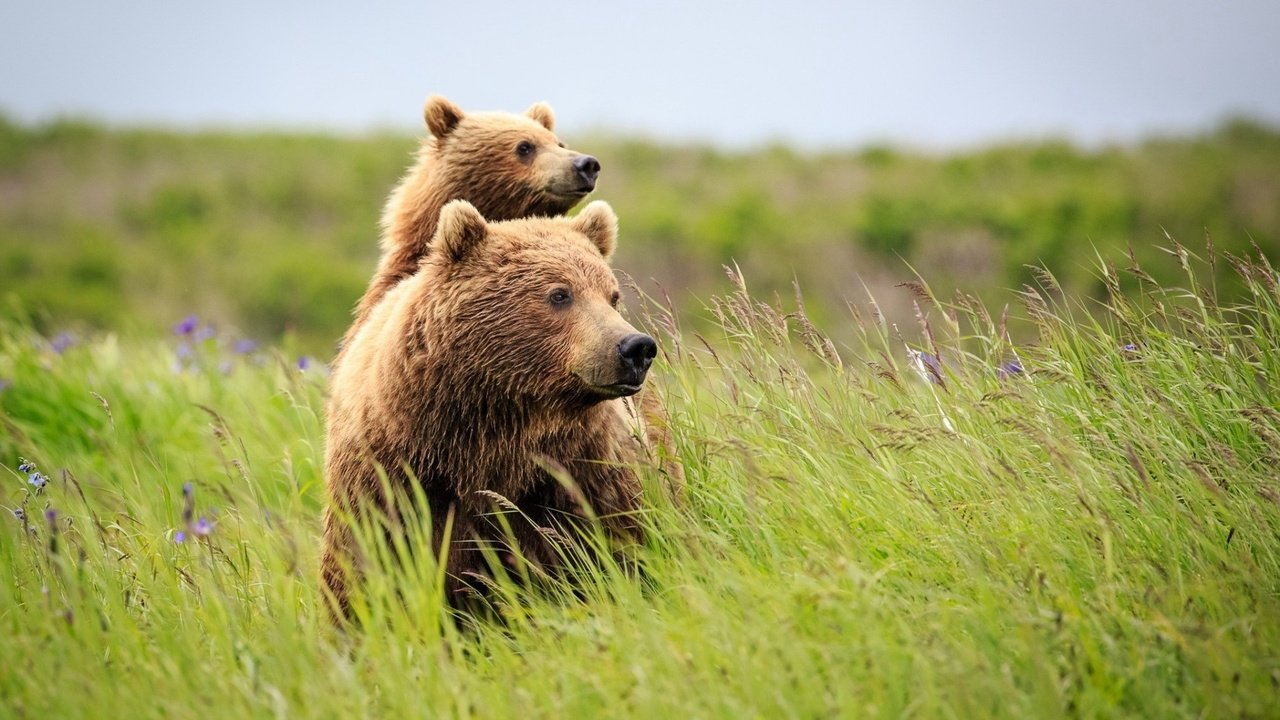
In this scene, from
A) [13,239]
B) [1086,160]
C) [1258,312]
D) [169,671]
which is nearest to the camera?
[169,671]

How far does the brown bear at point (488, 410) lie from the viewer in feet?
11.0

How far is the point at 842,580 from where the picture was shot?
2.80 m

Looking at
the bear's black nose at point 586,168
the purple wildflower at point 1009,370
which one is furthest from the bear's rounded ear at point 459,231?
the purple wildflower at point 1009,370

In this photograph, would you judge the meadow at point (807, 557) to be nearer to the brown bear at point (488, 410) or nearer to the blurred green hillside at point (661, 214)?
the brown bear at point (488, 410)

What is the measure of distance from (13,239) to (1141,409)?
19287mm

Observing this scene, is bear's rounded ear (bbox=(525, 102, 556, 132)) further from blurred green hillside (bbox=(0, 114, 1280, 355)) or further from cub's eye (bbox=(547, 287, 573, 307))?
blurred green hillside (bbox=(0, 114, 1280, 355))

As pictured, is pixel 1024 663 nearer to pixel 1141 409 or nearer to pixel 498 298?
pixel 1141 409

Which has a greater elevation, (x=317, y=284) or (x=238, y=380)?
(x=238, y=380)

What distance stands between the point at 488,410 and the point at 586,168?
173 centimetres

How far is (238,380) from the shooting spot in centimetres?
637

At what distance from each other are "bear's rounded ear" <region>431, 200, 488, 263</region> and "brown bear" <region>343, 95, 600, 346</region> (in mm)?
1215

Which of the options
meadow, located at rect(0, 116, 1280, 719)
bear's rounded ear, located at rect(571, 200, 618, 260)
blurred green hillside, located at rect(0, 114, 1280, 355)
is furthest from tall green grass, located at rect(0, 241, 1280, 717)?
blurred green hillside, located at rect(0, 114, 1280, 355)

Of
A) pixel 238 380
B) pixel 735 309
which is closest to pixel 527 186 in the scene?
pixel 735 309

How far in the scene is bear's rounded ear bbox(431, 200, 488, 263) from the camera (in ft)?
11.3
